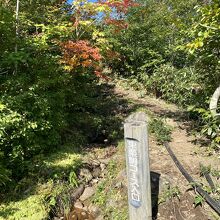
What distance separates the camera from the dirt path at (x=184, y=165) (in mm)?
4340

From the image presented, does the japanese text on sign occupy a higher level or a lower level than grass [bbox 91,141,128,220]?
higher

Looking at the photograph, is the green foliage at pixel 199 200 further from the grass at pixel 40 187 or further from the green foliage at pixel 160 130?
the green foliage at pixel 160 130

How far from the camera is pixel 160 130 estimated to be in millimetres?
7586

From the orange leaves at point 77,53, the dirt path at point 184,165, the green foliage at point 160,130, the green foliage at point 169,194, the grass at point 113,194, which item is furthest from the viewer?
the green foliage at point 160,130

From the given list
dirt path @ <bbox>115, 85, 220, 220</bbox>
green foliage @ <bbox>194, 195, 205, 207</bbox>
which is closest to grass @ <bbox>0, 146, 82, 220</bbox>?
dirt path @ <bbox>115, 85, 220, 220</bbox>

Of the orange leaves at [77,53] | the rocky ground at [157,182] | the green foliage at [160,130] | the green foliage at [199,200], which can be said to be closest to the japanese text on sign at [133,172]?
the rocky ground at [157,182]

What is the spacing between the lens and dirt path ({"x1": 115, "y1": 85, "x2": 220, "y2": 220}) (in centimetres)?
434

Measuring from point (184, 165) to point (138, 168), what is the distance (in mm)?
2205

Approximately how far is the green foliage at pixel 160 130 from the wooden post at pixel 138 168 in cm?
321

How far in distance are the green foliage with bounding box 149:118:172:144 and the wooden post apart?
3207 millimetres

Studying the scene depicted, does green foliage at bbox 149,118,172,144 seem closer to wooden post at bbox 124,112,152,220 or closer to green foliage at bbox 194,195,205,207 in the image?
green foliage at bbox 194,195,205,207

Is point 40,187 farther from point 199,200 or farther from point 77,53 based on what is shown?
point 77,53

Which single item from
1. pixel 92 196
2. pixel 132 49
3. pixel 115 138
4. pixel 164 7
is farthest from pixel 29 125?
pixel 164 7

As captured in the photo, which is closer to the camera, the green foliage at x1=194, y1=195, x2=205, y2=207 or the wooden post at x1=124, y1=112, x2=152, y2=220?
the wooden post at x1=124, y1=112, x2=152, y2=220
